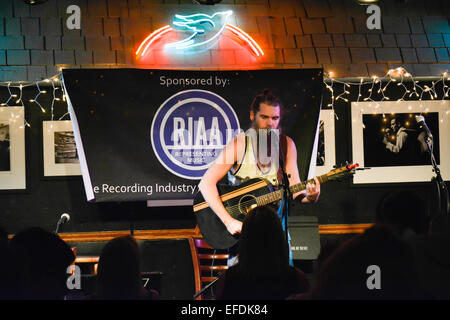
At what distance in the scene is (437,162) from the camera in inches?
225

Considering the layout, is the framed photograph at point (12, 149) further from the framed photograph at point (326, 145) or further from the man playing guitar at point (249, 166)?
the framed photograph at point (326, 145)

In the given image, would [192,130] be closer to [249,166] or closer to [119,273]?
[249,166]

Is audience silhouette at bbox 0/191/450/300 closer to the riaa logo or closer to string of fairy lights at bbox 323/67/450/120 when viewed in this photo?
the riaa logo

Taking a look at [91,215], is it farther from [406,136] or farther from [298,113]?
[406,136]

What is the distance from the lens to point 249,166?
177 inches

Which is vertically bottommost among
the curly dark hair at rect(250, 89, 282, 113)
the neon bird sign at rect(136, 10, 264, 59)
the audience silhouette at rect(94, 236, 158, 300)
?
the audience silhouette at rect(94, 236, 158, 300)

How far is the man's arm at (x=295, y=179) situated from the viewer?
451 centimetres

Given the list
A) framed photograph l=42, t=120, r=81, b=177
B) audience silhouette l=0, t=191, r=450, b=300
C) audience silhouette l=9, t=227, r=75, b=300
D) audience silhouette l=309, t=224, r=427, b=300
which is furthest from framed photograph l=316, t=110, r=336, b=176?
audience silhouette l=9, t=227, r=75, b=300

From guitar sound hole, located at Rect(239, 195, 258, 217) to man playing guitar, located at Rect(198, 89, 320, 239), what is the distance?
12cm

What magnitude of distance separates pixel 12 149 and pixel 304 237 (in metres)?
3.34

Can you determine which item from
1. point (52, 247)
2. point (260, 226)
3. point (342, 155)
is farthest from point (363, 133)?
point (52, 247)

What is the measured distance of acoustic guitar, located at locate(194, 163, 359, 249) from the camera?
169 inches

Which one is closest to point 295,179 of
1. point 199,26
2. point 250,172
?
point 250,172

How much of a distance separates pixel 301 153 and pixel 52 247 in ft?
9.58
